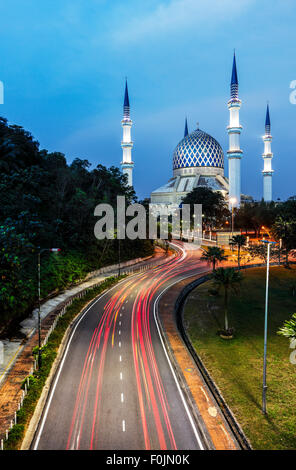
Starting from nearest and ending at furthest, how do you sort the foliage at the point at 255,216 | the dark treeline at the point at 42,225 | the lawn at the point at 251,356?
the lawn at the point at 251,356, the dark treeline at the point at 42,225, the foliage at the point at 255,216

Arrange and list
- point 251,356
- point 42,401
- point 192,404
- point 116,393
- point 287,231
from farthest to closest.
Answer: point 287,231 → point 251,356 → point 116,393 → point 42,401 → point 192,404

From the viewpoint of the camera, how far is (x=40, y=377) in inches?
882

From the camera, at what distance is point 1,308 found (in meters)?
29.5

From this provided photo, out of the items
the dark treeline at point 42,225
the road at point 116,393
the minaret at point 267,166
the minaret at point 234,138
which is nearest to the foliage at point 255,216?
the minaret at point 234,138

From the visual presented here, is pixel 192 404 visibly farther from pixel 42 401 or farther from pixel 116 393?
pixel 42 401

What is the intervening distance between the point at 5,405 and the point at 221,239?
59.8 m

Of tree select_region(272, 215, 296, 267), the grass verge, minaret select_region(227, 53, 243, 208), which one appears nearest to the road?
the grass verge

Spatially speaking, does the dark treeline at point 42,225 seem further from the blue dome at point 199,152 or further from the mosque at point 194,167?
the blue dome at point 199,152

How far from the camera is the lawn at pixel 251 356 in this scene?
1906cm

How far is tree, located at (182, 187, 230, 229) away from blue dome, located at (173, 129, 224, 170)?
35.6 meters

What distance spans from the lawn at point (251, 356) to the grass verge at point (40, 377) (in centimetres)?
1173

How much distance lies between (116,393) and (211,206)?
63194 millimetres

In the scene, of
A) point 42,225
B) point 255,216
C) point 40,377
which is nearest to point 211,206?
point 255,216
